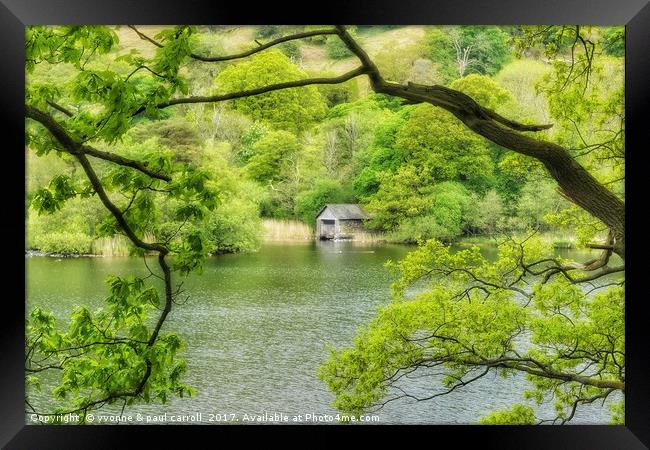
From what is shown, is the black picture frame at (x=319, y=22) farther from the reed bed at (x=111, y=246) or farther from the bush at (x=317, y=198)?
the reed bed at (x=111, y=246)

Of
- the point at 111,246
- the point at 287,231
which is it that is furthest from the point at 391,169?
the point at 111,246

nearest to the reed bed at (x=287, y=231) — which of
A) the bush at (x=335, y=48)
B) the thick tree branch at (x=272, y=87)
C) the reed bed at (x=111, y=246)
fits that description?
the reed bed at (x=111, y=246)

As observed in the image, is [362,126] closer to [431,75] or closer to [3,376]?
[431,75]

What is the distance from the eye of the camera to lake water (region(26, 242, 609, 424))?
25.6 ft

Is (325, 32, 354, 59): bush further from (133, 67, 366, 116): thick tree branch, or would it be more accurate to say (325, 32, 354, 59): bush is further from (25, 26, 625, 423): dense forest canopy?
(133, 67, 366, 116): thick tree branch

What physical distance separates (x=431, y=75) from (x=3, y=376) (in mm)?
4789

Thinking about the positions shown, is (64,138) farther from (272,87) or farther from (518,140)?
(518,140)

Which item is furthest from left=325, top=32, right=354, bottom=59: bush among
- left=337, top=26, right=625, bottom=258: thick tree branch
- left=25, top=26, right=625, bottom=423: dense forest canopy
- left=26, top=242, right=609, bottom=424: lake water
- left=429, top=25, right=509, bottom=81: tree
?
left=337, top=26, right=625, bottom=258: thick tree branch

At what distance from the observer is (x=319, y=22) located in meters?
3.75

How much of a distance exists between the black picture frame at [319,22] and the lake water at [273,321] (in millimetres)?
3531

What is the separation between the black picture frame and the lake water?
353cm

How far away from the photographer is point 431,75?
767cm

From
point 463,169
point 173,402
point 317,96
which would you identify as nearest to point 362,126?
point 317,96

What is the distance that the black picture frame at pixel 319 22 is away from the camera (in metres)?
3.72
